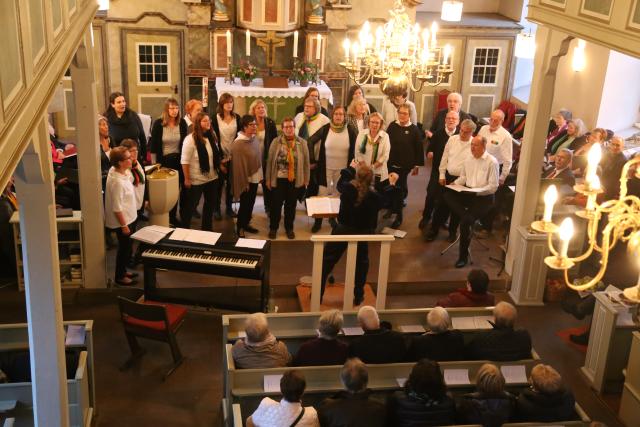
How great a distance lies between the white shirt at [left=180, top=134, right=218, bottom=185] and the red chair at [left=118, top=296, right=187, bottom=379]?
2066mm

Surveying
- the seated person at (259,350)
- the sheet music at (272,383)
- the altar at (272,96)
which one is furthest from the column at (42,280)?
the altar at (272,96)

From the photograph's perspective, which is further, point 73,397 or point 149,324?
point 149,324

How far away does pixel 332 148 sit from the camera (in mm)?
9586

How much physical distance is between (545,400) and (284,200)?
4666 millimetres

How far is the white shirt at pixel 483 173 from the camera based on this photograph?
899 centimetres

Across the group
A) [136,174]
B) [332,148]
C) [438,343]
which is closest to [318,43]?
[332,148]

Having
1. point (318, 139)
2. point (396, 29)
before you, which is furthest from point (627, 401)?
point (318, 139)

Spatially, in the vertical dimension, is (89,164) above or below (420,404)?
above

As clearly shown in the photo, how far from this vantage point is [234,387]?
5.89 meters

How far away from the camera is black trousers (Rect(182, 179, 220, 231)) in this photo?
9219 millimetres

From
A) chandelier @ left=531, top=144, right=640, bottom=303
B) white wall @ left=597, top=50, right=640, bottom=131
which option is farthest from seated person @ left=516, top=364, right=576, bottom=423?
white wall @ left=597, top=50, right=640, bottom=131

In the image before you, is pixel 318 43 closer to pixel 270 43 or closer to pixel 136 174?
pixel 270 43

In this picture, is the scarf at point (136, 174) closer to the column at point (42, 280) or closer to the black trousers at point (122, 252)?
the black trousers at point (122, 252)

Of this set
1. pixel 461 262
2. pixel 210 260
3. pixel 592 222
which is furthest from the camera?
pixel 461 262
